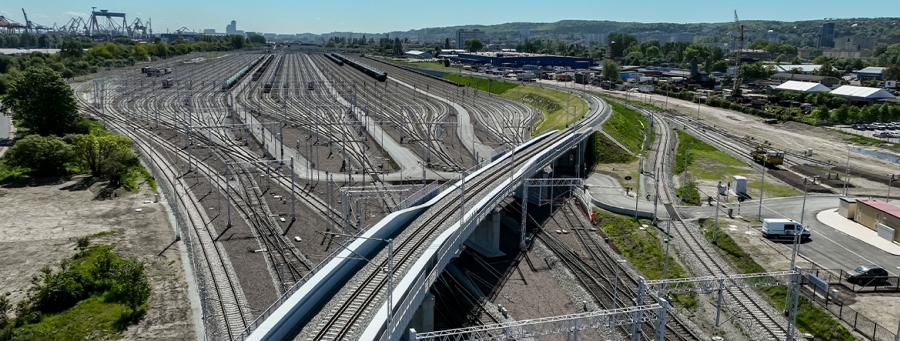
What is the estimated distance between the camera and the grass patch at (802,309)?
77.1 ft

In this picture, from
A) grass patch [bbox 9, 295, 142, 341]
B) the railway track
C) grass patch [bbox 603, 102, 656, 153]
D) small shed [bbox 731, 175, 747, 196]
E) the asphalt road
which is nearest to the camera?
grass patch [bbox 9, 295, 142, 341]

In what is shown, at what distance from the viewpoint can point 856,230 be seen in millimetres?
34469

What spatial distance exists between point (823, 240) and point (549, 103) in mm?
57031

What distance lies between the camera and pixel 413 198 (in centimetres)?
3222

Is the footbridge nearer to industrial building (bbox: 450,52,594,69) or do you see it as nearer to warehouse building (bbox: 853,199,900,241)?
warehouse building (bbox: 853,199,900,241)

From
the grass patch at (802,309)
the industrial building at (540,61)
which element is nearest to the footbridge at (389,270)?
the grass patch at (802,309)

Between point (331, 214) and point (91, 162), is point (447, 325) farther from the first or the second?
point (91, 162)

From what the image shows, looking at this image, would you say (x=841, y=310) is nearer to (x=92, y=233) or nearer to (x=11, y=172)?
(x=92, y=233)

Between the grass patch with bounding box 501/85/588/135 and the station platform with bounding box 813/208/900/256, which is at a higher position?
the grass patch with bounding box 501/85/588/135

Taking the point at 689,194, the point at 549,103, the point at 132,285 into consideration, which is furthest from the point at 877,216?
the point at 549,103

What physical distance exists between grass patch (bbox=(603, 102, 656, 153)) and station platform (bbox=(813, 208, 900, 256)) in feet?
73.9

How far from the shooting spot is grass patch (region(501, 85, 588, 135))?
7119 centimetres

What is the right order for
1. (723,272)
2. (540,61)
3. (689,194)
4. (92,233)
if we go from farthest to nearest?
1. (540,61)
2. (689,194)
3. (92,233)
4. (723,272)

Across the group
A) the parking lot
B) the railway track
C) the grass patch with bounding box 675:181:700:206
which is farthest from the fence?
the parking lot
